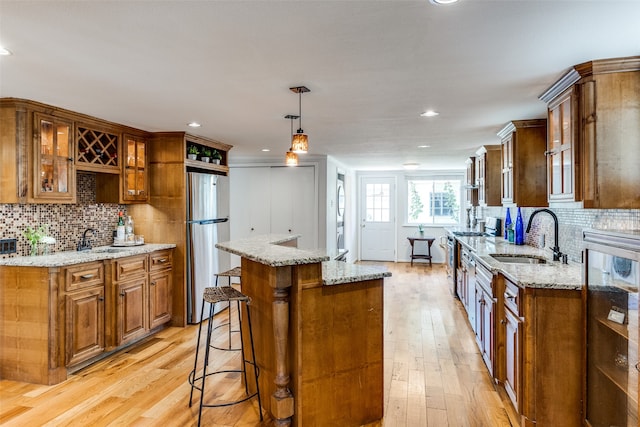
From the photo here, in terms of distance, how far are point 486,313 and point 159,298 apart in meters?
3.32

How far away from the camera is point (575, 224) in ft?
10.6

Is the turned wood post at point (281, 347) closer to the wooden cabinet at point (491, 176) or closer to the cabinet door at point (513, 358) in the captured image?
the cabinet door at point (513, 358)

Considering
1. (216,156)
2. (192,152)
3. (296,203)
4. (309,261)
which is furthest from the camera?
(296,203)

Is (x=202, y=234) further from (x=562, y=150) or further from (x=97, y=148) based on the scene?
(x=562, y=150)

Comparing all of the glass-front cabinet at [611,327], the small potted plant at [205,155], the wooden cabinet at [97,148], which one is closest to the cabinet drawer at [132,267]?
the wooden cabinet at [97,148]

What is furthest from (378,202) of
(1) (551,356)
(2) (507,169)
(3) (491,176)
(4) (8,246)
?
(4) (8,246)

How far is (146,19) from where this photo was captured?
1.72 meters

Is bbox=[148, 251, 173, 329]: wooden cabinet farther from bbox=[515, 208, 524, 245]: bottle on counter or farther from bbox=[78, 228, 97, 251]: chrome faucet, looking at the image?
bbox=[515, 208, 524, 245]: bottle on counter

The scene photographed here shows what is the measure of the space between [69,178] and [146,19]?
2.37 meters

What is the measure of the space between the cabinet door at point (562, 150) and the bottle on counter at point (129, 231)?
4.13 metres

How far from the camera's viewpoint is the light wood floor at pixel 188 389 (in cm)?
255

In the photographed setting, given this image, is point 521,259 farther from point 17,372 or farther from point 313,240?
point 17,372

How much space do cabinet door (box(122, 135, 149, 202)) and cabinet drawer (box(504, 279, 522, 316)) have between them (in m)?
3.75

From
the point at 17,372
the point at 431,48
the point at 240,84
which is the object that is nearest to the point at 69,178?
the point at 17,372
